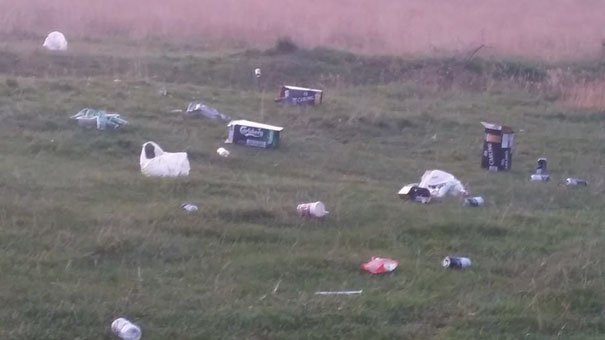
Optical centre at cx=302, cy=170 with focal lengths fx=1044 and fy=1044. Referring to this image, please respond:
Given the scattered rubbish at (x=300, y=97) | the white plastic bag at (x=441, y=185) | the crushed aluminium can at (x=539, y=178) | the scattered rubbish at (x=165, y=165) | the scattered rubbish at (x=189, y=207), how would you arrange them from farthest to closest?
the scattered rubbish at (x=300, y=97) → the crushed aluminium can at (x=539, y=178) → the white plastic bag at (x=441, y=185) → the scattered rubbish at (x=165, y=165) → the scattered rubbish at (x=189, y=207)

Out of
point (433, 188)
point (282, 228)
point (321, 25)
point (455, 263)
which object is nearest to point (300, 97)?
point (433, 188)

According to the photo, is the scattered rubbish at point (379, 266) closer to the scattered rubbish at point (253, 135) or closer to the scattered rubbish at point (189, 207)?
the scattered rubbish at point (189, 207)

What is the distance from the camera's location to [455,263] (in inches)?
235

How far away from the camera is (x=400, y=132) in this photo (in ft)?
36.6

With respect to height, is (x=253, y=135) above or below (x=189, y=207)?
below

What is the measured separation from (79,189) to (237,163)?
2.01 meters

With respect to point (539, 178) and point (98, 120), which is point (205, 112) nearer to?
point (98, 120)

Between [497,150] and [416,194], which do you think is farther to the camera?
[497,150]

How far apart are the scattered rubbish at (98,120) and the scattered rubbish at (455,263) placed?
426 centimetres

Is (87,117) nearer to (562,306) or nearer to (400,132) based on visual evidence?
(400,132)

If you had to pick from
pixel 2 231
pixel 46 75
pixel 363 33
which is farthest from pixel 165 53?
pixel 2 231

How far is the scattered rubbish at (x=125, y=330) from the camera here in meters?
4.63

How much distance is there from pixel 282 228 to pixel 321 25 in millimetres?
14649

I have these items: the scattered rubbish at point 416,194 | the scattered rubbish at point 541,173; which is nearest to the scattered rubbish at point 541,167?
the scattered rubbish at point 541,173
